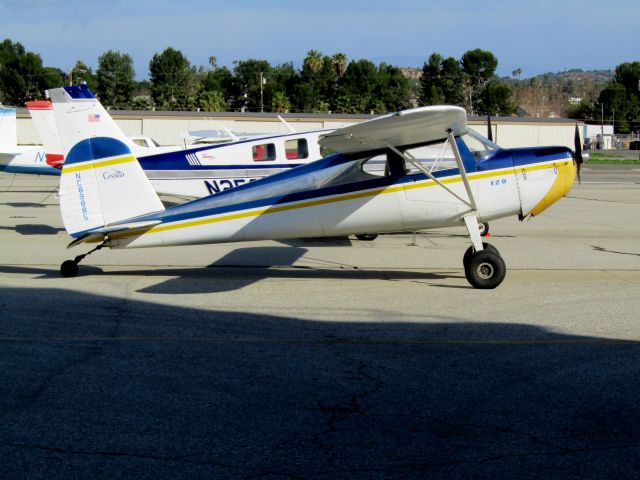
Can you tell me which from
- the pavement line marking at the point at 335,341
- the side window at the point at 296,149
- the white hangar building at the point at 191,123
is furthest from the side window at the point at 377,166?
the white hangar building at the point at 191,123

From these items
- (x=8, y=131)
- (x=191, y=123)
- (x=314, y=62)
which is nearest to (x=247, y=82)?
(x=314, y=62)

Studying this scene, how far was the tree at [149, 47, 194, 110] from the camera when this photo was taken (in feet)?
306

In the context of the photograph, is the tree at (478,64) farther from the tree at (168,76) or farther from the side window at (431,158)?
the side window at (431,158)

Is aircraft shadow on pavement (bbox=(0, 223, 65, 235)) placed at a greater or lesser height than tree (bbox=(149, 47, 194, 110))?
lesser

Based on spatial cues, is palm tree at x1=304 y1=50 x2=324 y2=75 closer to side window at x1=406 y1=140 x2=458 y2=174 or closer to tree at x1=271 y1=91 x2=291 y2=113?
tree at x1=271 y1=91 x2=291 y2=113

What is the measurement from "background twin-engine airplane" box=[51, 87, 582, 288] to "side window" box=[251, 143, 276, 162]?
5.90 m

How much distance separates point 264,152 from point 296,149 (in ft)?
2.14

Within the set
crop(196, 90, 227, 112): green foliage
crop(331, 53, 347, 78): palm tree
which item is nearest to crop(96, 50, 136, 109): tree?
crop(196, 90, 227, 112): green foliage

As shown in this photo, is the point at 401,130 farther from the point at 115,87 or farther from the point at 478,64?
the point at 478,64

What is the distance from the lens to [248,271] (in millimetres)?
12273

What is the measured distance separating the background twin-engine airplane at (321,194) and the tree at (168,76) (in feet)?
273

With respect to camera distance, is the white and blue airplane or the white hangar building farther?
the white hangar building

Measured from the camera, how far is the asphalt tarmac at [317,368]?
5.02 m

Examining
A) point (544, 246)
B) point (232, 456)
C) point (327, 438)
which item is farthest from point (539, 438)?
point (544, 246)
